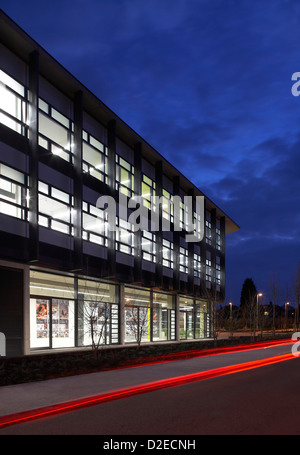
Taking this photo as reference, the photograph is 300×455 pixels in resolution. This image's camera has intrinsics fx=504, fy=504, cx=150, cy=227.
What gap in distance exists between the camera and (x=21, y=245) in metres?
23.4

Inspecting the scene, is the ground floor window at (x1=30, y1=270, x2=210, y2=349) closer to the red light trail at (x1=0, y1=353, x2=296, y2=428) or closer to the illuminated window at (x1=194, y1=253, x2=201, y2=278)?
the illuminated window at (x1=194, y1=253, x2=201, y2=278)

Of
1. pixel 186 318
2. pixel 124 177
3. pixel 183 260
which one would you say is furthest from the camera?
pixel 186 318

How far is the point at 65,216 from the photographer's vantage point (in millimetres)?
27234

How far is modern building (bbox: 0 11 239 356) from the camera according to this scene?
23625mm

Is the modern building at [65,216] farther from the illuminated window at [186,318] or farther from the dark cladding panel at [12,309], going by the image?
the illuminated window at [186,318]

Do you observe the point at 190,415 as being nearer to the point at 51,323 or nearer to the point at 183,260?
the point at 51,323

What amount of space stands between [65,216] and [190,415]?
19.2 meters

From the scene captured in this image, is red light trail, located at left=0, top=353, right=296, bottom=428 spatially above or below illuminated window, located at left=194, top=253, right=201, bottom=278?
below

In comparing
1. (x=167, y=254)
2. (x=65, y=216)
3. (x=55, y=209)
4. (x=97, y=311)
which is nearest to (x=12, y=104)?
(x=55, y=209)

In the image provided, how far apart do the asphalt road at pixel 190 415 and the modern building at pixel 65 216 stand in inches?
438

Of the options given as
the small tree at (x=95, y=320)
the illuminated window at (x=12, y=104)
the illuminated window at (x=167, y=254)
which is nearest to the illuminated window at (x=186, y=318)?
the illuminated window at (x=167, y=254)

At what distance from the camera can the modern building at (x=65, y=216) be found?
2362cm

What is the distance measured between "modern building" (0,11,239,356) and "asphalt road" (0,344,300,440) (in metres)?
11.1

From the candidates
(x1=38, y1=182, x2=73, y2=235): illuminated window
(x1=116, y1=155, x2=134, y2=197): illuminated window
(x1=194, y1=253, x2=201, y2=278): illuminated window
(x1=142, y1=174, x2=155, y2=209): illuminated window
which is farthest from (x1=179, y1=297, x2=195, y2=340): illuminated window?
(x1=38, y1=182, x2=73, y2=235): illuminated window
